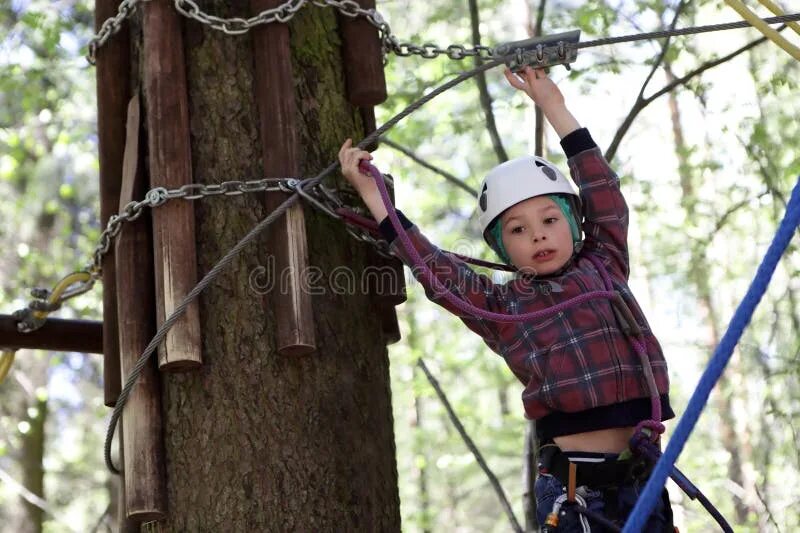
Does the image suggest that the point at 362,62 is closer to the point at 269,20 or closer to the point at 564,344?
the point at 269,20

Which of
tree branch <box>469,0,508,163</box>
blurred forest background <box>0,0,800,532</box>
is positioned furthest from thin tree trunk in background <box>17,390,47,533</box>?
tree branch <box>469,0,508,163</box>

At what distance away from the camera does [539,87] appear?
10.6ft

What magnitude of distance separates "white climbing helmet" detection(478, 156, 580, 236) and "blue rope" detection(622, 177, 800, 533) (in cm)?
139

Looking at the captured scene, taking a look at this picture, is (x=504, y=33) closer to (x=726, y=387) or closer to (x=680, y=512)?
(x=726, y=387)

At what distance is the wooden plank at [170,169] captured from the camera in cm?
264

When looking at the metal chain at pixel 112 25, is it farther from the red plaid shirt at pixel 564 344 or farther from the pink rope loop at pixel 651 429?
the pink rope loop at pixel 651 429

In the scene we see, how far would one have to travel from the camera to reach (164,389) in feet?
8.93

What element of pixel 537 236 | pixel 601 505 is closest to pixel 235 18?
pixel 537 236

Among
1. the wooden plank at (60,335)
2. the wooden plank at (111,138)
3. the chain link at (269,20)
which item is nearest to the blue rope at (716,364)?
the chain link at (269,20)

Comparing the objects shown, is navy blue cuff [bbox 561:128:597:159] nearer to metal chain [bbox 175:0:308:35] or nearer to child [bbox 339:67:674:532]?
child [bbox 339:67:674:532]

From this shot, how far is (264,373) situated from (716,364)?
132cm

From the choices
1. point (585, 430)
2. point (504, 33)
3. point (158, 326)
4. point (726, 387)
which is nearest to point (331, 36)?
point (158, 326)

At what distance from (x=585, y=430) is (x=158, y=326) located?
123 cm

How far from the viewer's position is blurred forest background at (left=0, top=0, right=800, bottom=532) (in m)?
8.61
